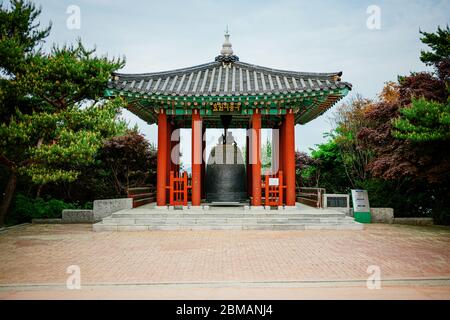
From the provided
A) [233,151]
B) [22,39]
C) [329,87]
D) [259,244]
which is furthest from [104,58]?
[259,244]

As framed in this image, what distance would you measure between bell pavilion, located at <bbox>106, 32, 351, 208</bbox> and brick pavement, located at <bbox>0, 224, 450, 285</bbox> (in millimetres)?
2641

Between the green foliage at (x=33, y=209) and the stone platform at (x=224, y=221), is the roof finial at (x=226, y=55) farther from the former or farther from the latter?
the green foliage at (x=33, y=209)

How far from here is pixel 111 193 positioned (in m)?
18.3

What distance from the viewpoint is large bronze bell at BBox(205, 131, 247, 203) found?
14430mm

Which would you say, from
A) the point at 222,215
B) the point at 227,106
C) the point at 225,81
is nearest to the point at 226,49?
the point at 225,81

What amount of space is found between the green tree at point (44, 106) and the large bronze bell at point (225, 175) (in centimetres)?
400

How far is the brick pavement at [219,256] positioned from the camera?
606cm

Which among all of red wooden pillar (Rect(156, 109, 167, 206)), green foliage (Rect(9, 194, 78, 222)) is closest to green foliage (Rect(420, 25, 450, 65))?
red wooden pillar (Rect(156, 109, 167, 206))

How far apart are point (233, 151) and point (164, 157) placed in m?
3.19

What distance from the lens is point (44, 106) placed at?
44.3 ft

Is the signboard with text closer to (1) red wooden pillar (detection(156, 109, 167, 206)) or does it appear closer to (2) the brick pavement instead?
(2) the brick pavement

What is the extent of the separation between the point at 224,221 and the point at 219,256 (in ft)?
13.3

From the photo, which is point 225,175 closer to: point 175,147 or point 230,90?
point 175,147
